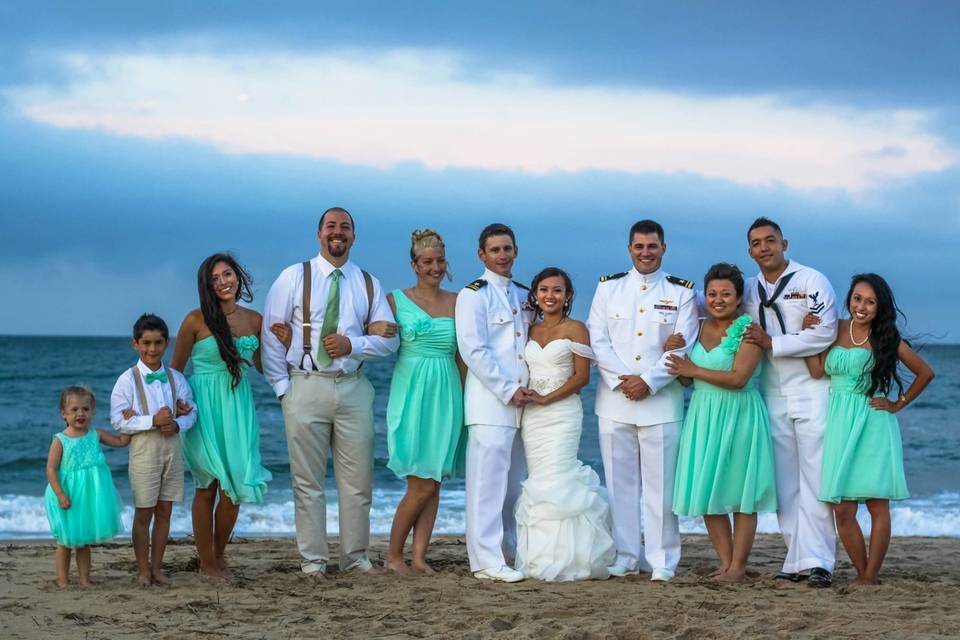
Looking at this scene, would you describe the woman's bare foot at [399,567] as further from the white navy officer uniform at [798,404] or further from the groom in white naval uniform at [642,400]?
the white navy officer uniform at [798,404]

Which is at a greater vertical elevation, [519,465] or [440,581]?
[519,465]

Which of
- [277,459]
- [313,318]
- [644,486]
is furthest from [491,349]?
[277,459]

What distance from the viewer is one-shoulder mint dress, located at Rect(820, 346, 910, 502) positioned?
6.31 m

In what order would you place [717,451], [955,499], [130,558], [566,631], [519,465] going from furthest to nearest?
[955,499] < [130,558] < [519,465] < [717,451] < [566,631]

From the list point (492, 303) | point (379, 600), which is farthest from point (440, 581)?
point (492, 303)

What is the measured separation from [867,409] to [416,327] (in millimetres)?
2639

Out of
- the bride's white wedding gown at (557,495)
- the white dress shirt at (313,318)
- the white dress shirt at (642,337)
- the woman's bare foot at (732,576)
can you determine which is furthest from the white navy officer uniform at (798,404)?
the white dress shirt at (313,318)

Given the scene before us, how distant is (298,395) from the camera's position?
669 cm

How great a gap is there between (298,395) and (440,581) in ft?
4.53

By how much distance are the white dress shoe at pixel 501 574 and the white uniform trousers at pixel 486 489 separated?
0.08 feet

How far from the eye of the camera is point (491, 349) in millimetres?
6691

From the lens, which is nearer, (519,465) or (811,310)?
(811,310)

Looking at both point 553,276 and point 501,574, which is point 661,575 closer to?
point 501,574

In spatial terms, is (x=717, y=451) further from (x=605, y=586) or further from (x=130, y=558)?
(x=130, y=558)
